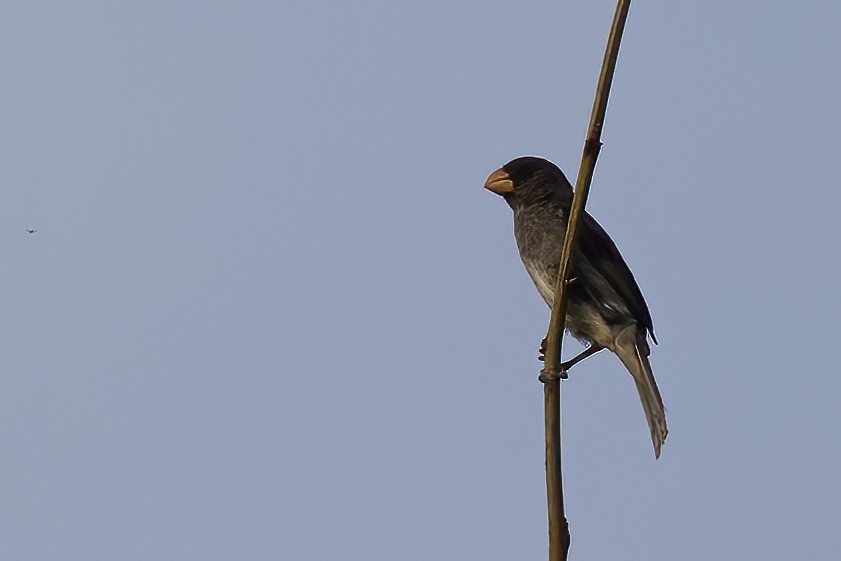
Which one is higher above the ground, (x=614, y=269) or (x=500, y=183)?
(x=500, y=183)

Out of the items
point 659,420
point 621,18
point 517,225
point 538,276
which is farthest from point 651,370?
point 621,18

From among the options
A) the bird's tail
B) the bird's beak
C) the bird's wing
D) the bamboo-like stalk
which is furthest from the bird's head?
the bamboo-like stalk

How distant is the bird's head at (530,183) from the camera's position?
631cm

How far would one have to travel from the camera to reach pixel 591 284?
569 centimetres

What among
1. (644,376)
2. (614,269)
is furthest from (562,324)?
(614,269)

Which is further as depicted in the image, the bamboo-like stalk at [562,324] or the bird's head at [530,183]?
the bird's head at [530,183]

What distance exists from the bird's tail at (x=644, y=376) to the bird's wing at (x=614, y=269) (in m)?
0.10

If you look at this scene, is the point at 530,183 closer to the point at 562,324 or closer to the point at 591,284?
the point at 591,284

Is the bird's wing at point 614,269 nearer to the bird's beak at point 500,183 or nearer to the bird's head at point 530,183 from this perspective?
the bird's head at point 530,183

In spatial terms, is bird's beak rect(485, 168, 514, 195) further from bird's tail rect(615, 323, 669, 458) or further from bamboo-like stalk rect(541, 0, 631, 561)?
bamboo-like stalk rect(541, 0, 631, 561)

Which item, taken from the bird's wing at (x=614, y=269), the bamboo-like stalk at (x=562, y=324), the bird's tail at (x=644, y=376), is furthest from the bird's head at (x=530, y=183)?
the bamboo-like stalk at (x=562, y=324)

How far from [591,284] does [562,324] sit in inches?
83.4

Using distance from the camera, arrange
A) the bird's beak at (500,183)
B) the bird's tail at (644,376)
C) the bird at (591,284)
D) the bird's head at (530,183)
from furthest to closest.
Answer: the bird's beak at (500,183)
the bird's head at (530,183)
the bird at (591,284)
the bird's tail at (644,376)

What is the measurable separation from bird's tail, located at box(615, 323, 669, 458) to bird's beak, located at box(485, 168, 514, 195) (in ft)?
3.99
